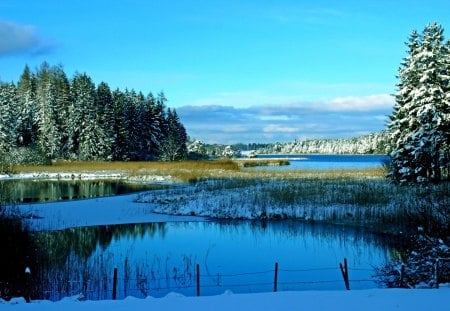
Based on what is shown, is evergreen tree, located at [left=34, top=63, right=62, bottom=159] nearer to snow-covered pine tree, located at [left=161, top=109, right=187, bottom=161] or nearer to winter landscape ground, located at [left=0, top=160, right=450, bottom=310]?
snow-covered pine tree, located at [left=161, top=109, right=187, bottom=161]

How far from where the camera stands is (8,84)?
251 feet

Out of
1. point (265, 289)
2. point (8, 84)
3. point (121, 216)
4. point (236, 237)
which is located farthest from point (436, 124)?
point (8, 84)

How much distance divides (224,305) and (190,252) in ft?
26.0

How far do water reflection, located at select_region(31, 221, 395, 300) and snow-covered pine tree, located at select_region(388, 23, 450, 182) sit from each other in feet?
38.5

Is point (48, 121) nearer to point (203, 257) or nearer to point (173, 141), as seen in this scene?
point (173, 141)

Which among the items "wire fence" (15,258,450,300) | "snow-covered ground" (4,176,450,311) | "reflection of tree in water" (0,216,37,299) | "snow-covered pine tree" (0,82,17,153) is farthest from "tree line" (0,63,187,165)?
"snow-covered ground" (4,176,450,311)

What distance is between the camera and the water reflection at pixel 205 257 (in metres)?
12.3

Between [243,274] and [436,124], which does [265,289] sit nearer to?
[243,274]

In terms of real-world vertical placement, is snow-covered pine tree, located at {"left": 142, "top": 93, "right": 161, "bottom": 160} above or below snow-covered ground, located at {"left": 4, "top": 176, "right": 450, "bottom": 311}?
above

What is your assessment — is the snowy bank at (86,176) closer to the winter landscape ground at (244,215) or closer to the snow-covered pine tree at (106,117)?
the winter landscape ground at (244,215)

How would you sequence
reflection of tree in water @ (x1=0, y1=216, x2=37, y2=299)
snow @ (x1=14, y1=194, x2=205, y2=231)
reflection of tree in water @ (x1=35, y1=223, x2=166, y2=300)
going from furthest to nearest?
1. snow @ (x1=14, y1=194, x2=205, y2=231)
2. reflection of tree in water @ (x1=35, y1=223, x2=166, y2=300)
3. reflection of tree in water @ (x1=0, y1=216, x2=37, y2=299)

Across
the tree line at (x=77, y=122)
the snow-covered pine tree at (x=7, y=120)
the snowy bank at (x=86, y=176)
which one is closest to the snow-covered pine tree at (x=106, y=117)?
the tree line at (x=77, y=122)

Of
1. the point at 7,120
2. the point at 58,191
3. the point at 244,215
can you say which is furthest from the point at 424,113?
the point at 7,120

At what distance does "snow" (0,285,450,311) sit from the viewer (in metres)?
8.45
